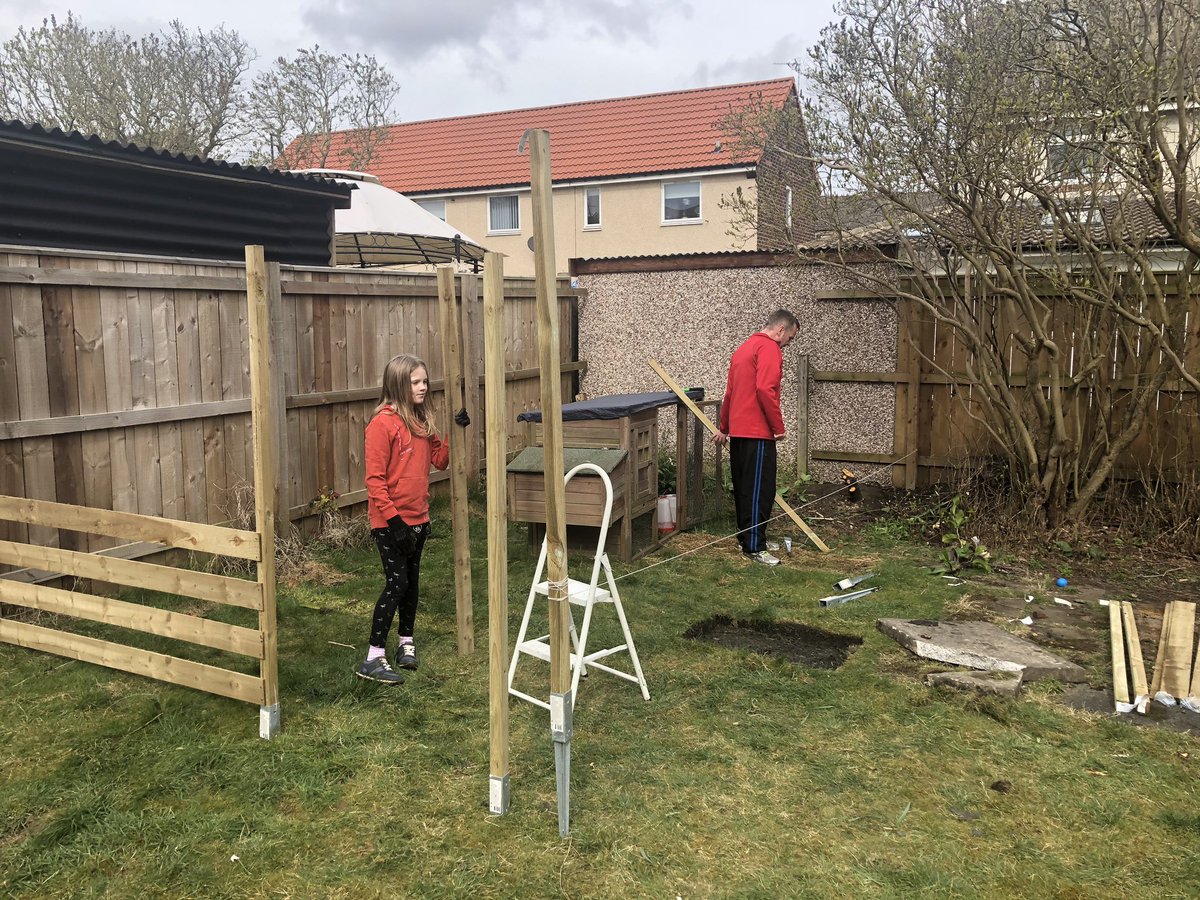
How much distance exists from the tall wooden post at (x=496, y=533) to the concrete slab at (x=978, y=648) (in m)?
2.79

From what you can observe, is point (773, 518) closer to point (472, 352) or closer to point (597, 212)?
point (472, 352)

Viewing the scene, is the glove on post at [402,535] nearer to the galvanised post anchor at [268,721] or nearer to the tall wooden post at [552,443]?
the galvanised post anchor at [268,721]

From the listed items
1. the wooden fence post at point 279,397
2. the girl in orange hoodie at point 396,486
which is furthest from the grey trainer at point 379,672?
the wooden fence post at point 279,397

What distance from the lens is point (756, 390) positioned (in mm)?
7348

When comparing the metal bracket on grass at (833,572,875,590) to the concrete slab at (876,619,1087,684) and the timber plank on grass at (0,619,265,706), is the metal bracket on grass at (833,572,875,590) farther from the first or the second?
the timber plank on grass at (0,619,265,706)

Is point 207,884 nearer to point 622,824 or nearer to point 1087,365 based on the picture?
point 622,824

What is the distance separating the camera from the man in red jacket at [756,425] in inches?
288

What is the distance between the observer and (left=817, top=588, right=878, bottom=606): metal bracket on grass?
Result: 246 inches

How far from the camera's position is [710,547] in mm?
7875

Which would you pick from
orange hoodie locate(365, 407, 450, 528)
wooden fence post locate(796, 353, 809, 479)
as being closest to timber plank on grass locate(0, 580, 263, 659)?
orange hoodie locate(365, 407, 450, 528)

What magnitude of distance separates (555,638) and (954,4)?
6750mm

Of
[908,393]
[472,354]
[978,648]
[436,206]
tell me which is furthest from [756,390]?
[436,206]

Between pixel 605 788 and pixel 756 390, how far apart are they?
423 cm

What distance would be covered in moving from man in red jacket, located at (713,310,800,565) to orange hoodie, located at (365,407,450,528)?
3262 mm
